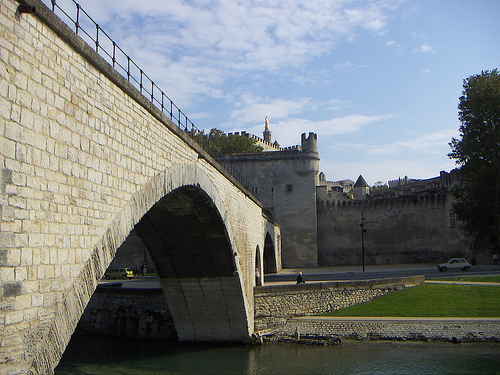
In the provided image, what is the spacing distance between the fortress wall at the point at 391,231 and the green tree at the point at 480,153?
661 centimetres

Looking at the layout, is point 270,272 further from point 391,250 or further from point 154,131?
point 154,131

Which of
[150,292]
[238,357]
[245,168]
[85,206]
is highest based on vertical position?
[245,168]

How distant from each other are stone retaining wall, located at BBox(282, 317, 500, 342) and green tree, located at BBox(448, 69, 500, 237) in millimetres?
17361

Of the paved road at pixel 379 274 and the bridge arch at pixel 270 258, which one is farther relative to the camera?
the bridge arch at pixel 270 258

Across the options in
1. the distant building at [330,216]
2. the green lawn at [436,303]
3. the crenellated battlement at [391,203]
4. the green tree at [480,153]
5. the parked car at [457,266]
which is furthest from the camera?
the distant building at [330,216]

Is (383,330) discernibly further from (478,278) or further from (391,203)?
(391,203)

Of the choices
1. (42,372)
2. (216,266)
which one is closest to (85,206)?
(42,372)

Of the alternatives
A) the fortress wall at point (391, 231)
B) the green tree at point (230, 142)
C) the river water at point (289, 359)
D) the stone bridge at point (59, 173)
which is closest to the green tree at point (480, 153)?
the fortress wall at point (391, 231)

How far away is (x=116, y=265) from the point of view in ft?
152

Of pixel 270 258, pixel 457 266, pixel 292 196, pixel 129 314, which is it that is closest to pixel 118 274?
pixel 129 314

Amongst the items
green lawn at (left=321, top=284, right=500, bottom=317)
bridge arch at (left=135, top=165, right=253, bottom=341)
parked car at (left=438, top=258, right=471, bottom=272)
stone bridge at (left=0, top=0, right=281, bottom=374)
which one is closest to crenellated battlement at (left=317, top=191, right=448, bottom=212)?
parked car at (left=438, top=258, right=471, bottom=272)

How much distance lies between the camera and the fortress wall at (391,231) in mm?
42250

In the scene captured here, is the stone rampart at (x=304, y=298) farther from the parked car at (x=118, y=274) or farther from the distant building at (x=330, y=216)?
the distant building at (x=330, y=216)

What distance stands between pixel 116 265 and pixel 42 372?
4245 cm
